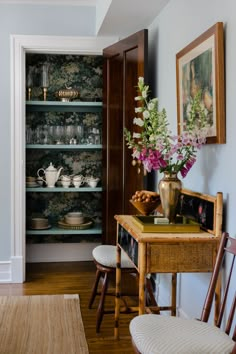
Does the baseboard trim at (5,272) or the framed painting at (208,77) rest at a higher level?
the framed painting at (208,77)

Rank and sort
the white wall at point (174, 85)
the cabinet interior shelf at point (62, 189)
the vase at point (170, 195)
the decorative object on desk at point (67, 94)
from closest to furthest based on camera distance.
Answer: the white wall at point (174, 85)
the vase at point (170, 195)
the cabinet interior shelf at point (62, 189)
the decorative object on desk at point (67, 94)

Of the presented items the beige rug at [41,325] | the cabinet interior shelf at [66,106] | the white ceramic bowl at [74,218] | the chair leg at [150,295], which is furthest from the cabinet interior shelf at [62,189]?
the chair leg at [150,295]

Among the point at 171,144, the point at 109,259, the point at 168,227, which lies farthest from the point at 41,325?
the point at 171,144

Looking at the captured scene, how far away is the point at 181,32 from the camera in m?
3.25

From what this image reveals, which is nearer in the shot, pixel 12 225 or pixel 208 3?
pixel 208 3

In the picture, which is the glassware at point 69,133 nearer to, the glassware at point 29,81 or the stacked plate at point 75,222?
the glassware at point 29,81

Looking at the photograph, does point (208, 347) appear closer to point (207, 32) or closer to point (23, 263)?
point (207, 32)

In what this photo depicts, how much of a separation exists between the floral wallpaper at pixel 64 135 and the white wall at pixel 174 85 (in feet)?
4.37

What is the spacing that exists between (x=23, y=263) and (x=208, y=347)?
3041 millimetres

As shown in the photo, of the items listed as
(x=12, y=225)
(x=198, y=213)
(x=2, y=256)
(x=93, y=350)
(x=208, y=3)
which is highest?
(x=208, y=3)

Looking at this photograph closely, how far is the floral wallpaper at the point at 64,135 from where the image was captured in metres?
5.25

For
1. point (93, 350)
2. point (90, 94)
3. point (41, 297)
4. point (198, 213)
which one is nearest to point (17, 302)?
point (41, 297)

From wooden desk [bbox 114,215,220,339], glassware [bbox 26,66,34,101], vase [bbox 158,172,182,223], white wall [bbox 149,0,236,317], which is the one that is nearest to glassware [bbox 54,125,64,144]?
glassware [bbox 26,66,34,101]

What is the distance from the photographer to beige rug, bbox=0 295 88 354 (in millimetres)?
3141
